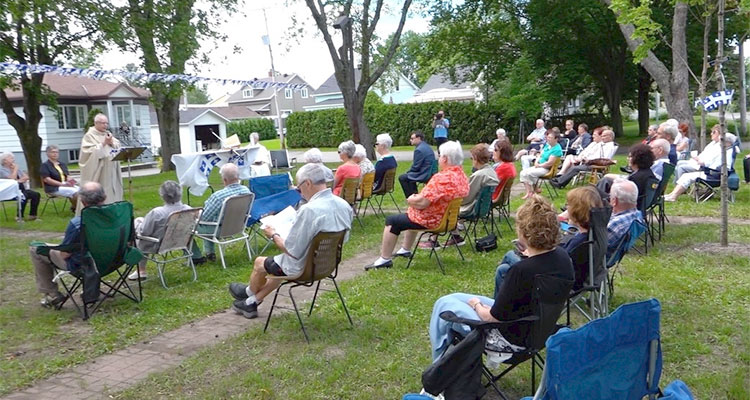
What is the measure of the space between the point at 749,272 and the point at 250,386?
191 inches

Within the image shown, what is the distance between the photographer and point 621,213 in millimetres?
5430

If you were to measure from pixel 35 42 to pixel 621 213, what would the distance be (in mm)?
13961

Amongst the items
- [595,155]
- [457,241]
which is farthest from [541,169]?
[457,241]

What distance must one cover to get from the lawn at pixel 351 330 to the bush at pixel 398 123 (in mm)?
22223

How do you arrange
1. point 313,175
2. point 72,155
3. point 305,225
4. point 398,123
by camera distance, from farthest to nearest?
point 72,155, point 398,123, point 313,175, point 305,225

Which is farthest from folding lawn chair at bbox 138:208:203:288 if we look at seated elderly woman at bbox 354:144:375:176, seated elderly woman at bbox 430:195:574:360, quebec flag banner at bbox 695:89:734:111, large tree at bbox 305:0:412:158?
large tree at bbox 305:0:412:158

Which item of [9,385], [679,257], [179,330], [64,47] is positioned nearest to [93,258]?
[179,330]

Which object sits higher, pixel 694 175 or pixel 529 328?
pixel 694 175

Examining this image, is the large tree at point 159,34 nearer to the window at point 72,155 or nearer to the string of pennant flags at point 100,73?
the string of pennant flags at point 100,73

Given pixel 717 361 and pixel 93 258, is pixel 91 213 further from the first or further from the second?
pixel 717 361

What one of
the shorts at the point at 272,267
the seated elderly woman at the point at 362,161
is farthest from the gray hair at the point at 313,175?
the seated elderly woman at the point at 362,161

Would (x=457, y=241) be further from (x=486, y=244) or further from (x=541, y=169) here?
(x=541, y=169)

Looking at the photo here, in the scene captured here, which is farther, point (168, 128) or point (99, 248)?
point (168, 128)

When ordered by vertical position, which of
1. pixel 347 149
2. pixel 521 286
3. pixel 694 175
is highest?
pixel 347 149
